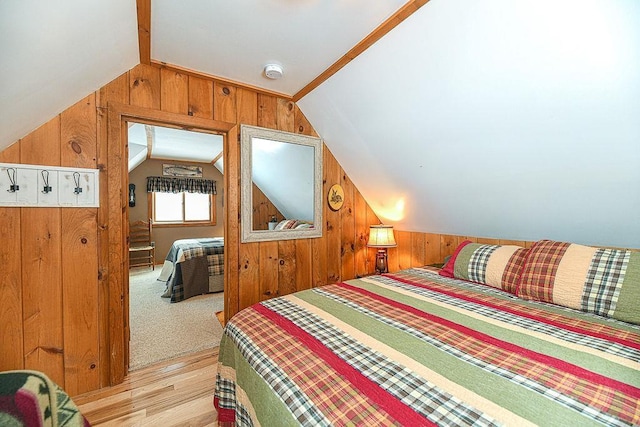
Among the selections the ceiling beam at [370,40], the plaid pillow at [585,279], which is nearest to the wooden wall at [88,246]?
the ceiling beam at [370,40]

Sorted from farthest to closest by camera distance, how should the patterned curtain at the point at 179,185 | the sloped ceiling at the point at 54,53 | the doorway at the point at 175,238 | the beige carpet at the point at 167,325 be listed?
the patterned curtain at the point at 179,185, the doorway at the point at 175,238, the beige carpet at the point at 167,325, the sloped ceiling at the point at 54,53

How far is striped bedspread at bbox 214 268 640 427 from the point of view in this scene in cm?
76

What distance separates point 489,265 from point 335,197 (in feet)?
5.12

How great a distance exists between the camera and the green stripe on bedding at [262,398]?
84cm

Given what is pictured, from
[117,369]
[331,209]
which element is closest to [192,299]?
[117,369]

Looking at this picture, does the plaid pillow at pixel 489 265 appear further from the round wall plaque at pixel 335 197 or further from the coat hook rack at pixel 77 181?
→ the coat hook rack at pixel 77 181

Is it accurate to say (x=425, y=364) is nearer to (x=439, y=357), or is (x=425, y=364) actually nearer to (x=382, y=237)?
(x=439, y=357)

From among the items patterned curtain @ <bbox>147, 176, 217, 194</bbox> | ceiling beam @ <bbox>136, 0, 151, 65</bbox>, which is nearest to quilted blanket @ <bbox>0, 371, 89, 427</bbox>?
ceiling beam @ <bbox>136, 0, 151, 65</bbox>

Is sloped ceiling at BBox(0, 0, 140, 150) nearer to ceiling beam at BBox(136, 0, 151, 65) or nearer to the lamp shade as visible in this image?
ceiling beam at BBox(136, 0, 151, 65)

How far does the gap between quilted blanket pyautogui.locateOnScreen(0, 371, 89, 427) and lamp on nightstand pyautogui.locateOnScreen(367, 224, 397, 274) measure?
2.59 meters

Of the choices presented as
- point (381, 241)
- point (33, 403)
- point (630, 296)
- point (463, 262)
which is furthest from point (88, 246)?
point (630, 296)

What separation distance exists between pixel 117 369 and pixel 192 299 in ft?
5.79

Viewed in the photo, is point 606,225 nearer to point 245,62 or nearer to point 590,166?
point 590,166

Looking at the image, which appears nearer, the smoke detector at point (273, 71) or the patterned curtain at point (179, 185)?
the smoke detector at point (273, 71)
